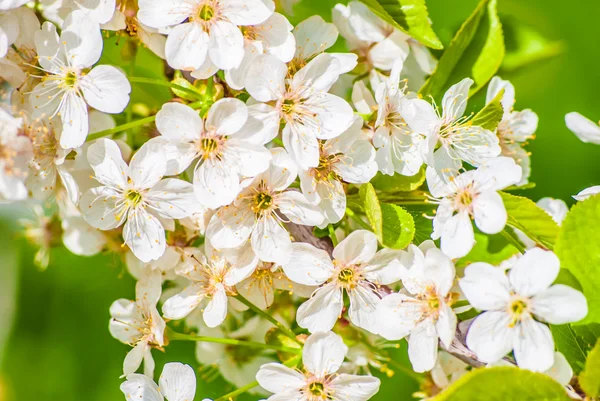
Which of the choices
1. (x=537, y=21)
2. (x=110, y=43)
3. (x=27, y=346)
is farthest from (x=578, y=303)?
(x=27, y=346)

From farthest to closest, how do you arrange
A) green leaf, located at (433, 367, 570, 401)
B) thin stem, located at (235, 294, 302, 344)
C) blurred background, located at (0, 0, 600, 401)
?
blurred background, located at (0, 0, 600, 401)
thin stem, located at (235, 294, 302, 344)
green leaf, located at (433, 367, 570, 401)

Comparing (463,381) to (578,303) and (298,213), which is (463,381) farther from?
(298,213)

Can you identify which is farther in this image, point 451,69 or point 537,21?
point 537,21

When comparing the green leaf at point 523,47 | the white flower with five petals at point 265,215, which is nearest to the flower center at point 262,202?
the white flower with five petals at point 265,215

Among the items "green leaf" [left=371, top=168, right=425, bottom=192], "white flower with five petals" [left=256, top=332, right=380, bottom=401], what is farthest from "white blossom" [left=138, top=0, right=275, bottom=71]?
"white flower with five petals" [left=256, top=332, right=380, bottom=401]

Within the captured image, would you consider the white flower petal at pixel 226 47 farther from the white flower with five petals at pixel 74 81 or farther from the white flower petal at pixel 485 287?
the white flower petal at pixel 485 287

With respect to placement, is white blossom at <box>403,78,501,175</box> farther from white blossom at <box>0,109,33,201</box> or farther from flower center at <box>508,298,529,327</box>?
white blossom at <box>0,109,33,201</box>

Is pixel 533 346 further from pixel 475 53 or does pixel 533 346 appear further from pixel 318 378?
pixel 475 53
